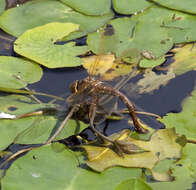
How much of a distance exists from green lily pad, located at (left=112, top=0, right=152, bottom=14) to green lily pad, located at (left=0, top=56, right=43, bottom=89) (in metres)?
0.89

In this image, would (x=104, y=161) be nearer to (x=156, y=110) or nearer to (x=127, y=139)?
(x=127, y=139)

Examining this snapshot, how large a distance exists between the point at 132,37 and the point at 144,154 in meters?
1.07

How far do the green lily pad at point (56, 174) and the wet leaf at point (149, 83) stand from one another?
69 centimetres

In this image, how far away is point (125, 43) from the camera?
112 inches

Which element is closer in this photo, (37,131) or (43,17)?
(37,131)

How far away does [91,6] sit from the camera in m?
3.17

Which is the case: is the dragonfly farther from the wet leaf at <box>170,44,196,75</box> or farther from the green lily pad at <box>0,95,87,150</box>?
the wet leaf at <box>170,44,196,75</box>

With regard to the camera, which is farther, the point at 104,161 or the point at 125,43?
the point at 125,43

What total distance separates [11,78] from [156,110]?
942 mm

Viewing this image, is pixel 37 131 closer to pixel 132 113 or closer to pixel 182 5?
pixel 132 113

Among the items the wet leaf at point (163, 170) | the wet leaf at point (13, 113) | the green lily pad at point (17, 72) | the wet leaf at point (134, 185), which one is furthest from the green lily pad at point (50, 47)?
the wet leaf at point (134, 185)

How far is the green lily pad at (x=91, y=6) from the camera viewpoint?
314 centimetres

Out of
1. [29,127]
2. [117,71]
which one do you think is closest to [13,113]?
[29,127]

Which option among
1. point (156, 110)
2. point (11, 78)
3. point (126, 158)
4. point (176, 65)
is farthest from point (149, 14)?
point (126, 158)
